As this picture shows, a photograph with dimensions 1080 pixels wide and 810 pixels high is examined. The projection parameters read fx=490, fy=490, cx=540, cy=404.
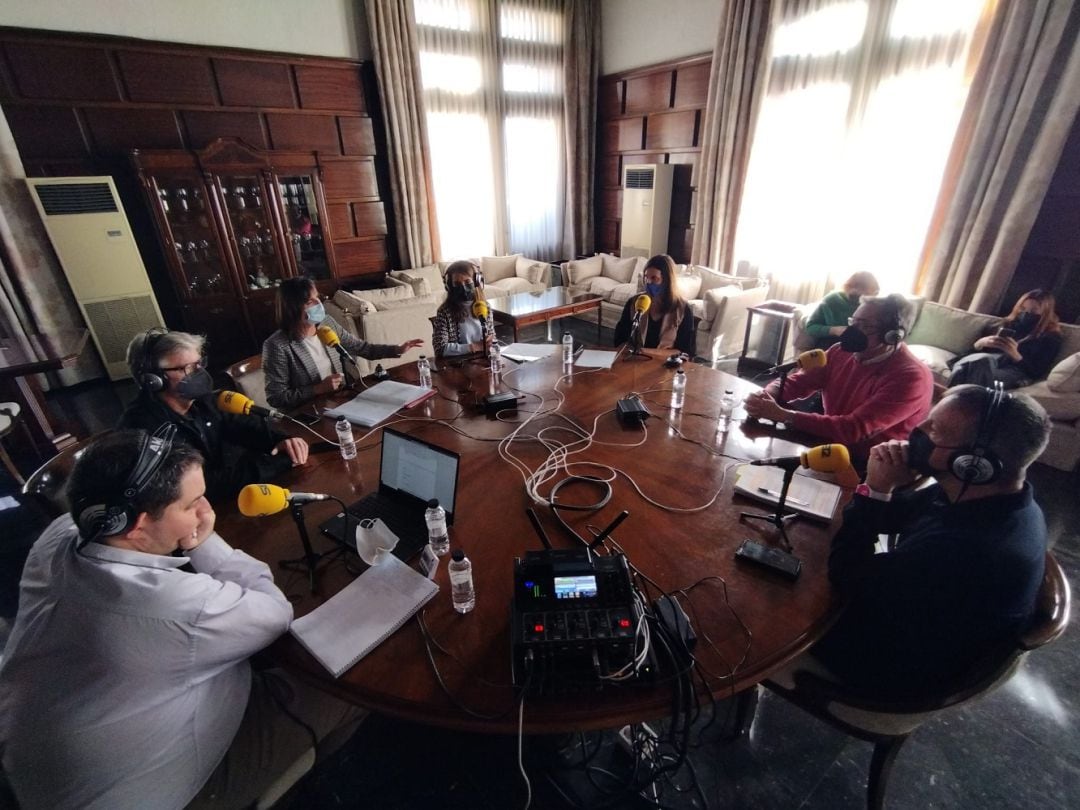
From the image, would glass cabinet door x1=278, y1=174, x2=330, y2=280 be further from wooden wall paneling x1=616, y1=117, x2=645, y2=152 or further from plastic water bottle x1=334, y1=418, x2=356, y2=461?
plastic water bottle x1=334, y1=418, x2=356, y2=461

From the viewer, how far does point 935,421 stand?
1156 mm

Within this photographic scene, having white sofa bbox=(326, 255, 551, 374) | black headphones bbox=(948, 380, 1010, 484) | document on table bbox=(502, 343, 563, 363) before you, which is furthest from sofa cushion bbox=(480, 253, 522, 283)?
black headphones bbox=(948, 380, 1010, 484)

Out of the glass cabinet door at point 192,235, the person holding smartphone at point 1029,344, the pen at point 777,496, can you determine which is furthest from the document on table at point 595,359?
the glass cabinet door at point 192,235

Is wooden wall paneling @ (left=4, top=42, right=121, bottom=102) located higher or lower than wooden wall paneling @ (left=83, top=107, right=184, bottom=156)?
higher

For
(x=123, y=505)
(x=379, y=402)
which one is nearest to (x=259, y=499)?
(x=123, y=505)

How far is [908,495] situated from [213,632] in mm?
1616

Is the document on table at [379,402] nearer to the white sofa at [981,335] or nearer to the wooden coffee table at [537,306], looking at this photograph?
the wooden coffee table at [537,306]

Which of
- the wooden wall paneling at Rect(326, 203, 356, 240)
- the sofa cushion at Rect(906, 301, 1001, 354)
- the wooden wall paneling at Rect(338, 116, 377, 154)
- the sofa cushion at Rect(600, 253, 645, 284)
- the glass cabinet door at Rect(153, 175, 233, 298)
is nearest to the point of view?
the sofa cushion at Rect(906, 301, 1001, 354)

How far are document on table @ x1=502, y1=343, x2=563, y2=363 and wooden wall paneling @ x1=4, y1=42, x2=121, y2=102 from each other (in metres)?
4.31

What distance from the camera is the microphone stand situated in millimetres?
1283

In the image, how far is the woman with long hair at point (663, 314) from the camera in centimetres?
290

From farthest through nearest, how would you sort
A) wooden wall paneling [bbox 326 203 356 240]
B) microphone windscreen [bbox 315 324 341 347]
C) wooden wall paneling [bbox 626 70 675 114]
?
wooden wall paneling [bbox 626 70 675 114], wooden wall paneling [bbox 326 203 356 240], microphone windscreen [bbox 315 324 341 347]

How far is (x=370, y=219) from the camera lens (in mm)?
5641

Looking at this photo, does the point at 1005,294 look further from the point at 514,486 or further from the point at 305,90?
the point at 305,90
